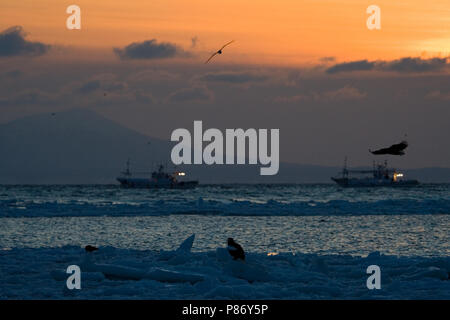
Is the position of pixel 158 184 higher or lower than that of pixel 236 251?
lower

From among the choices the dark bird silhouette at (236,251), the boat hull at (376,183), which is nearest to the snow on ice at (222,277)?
the dark bird silhouette at (236,251)

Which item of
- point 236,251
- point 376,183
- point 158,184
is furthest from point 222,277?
point 376,183

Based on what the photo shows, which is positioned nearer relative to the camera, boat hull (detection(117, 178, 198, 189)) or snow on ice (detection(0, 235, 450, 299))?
snow on ice (detection(0, 235, 450, 299))

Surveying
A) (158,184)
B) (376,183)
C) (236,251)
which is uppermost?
(236,251)

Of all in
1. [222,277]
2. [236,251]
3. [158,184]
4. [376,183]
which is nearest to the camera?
A: [222,277]

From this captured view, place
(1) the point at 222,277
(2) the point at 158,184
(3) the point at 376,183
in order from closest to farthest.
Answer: (1) the point at 222,277, (2) the point at 158,184, (3) the point at 376,183

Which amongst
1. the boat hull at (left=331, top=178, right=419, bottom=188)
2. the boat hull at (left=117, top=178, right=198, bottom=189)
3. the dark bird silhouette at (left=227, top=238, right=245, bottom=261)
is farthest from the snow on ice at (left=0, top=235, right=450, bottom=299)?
the boat hull at (left=331, top=178, right=419, bottom=188)

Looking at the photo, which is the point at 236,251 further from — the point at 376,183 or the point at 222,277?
the point at 376,183

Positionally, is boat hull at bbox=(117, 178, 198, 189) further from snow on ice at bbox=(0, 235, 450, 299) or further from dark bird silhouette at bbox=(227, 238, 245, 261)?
dark bird silhouette at bbox=(227, 238, 245, 261)
